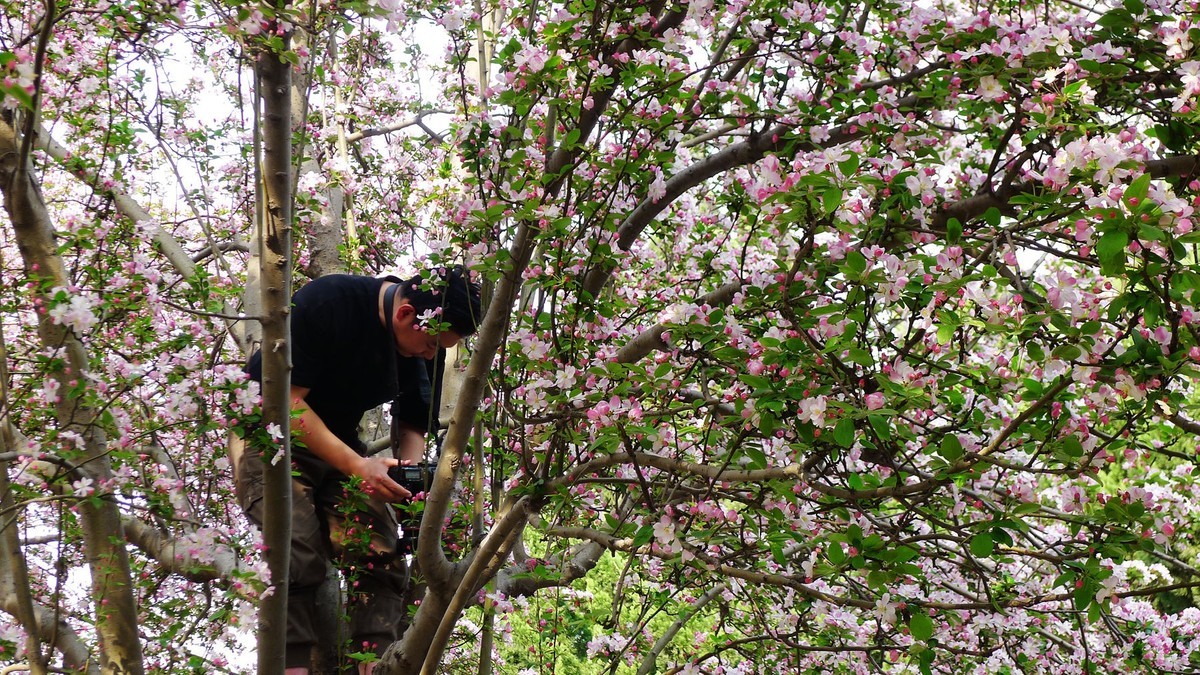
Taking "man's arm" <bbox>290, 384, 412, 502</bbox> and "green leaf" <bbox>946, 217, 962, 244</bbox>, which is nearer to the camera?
"green leaf" <bbox>946, 217, 962, 244</bbox>

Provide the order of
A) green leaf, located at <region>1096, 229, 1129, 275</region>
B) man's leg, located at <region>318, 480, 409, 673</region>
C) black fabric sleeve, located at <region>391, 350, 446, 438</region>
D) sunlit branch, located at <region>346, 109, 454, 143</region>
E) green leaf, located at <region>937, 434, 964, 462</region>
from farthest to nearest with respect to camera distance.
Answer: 1. sunlit branch, located at <region>346, 109, 454, 143</region>
2. black fabric sleeve, located at <region>391, 350, 446, 438</region>
3. man's leg, located at <region>318, 480, 409, 673</region>
4. green leaf, located at <region>937, 434, 964, 462</region>
5. green leaf, located at <region>1096, 229, 1129, 275</region>

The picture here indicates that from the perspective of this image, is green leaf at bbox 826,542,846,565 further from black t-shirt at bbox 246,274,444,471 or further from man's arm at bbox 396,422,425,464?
man's arm at bbox 396,422,425,464

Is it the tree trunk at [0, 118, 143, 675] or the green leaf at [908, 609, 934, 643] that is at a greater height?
the tree trunk at [0, 118, 143, 675]

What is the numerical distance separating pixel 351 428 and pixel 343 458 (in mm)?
449

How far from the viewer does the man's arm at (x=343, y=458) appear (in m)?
3.10

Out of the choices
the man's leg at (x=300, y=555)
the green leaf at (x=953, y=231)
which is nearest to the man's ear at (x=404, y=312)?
the man's leg at (x=300, y=555)

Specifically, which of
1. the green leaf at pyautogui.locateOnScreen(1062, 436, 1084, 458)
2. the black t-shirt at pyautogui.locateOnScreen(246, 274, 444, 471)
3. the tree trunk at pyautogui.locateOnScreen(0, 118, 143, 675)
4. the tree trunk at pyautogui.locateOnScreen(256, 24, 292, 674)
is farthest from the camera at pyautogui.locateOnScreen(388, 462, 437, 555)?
the green leaf at pyautogui.locateOnScreen(1062, 436, 1084, 458)

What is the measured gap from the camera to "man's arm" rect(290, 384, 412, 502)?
Answer: 310 centimetres

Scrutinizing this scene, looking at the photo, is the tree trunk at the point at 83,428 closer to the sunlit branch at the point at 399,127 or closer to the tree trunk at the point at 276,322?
the tree trunk at the point at 276,322

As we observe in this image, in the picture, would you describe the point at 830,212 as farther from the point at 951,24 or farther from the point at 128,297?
the point at 128,297

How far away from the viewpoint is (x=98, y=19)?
11.7 ft

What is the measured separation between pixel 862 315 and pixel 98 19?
2969 mm

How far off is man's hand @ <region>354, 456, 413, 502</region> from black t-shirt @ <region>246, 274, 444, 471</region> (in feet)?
0.89

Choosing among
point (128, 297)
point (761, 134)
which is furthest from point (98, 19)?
point (761, 134)
